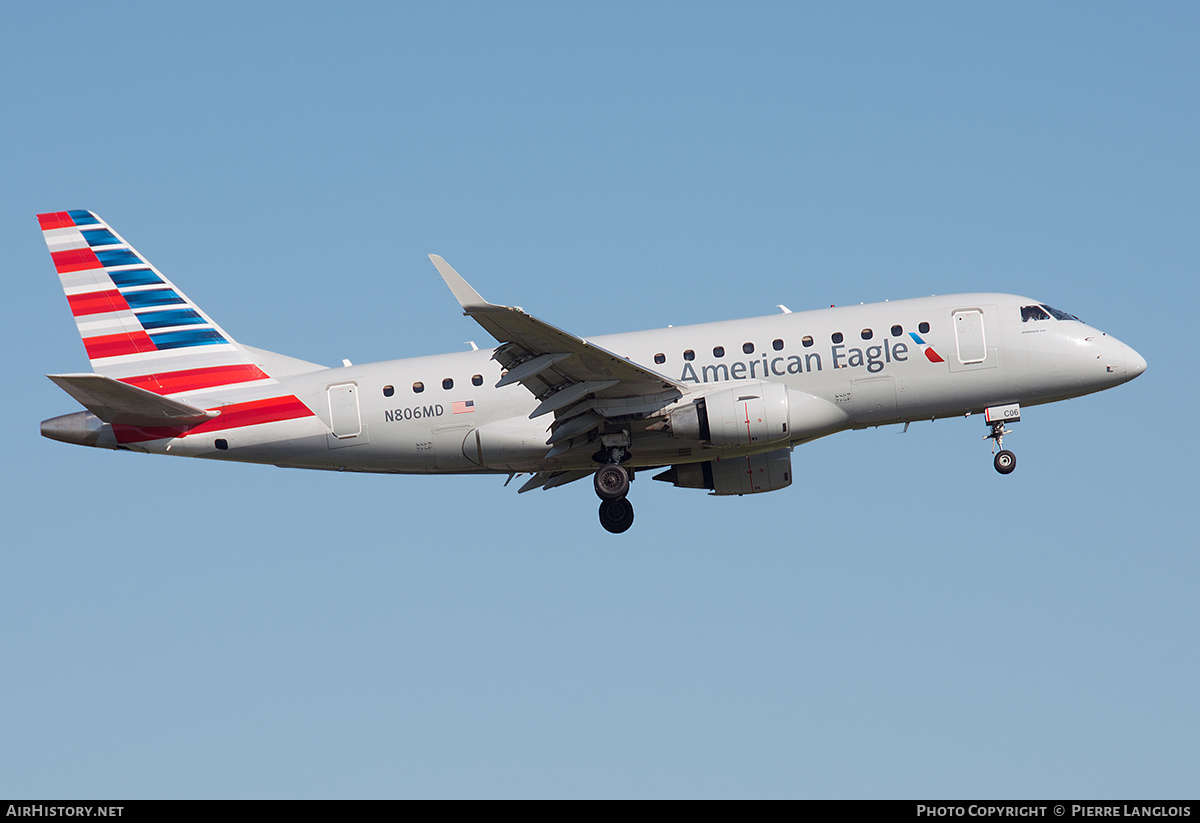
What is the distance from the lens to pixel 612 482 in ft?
109

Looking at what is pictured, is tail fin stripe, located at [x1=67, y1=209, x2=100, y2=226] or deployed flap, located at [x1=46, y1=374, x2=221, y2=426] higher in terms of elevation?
tail fin stripe, located at [x1=67, y1=209, x2=100, y2=226]

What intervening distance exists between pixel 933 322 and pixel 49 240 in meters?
24.8

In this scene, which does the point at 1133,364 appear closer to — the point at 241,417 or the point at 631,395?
the point at 631,395

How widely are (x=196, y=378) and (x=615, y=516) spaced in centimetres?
1216

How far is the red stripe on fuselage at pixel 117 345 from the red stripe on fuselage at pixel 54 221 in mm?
3587

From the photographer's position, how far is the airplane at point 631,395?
31.9 m

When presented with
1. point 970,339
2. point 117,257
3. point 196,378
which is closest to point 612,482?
point 970,339

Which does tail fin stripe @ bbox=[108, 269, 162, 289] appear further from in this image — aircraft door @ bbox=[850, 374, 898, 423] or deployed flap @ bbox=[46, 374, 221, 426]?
aircraft door @ bbox=[850, 374, 898, 423]

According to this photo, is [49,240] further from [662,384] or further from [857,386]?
[857,386]

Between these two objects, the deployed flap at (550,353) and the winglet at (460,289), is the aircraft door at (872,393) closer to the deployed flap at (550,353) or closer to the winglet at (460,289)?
the deployed flap at (550,353)

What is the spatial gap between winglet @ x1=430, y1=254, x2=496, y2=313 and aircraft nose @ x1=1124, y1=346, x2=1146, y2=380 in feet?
56.2

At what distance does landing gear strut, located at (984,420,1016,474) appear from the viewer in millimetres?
33281

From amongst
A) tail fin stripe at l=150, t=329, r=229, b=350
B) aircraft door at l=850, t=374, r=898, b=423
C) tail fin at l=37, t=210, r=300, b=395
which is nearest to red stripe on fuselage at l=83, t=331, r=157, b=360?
tail fin at l=37, t=210, r=300, b=395
